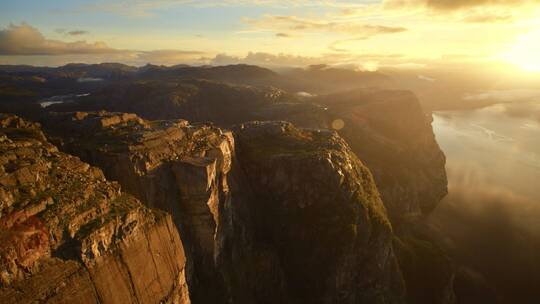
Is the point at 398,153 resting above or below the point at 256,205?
below

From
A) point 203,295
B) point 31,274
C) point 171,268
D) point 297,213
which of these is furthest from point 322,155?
point 31,274

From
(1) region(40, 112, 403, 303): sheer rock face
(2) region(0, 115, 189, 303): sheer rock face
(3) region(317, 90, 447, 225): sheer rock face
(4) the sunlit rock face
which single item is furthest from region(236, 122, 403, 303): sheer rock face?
(3) region(317, 90, 447, 225): sheer rock face

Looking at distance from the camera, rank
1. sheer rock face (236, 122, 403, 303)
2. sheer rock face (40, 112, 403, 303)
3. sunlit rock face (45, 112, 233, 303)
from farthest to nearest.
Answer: sheer rock face (236, 122, 403, 303) → sheer rock face (40, 112, 403, 303) → sunlit rock face (45, 112, 233, 303)

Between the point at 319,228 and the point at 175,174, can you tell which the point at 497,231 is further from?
the point at 175,174

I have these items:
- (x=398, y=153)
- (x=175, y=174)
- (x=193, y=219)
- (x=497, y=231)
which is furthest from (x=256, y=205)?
(x=497, y=231)

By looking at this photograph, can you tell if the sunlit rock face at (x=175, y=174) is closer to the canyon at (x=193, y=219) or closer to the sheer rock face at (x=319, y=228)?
the canyon at (x=193, y=219)

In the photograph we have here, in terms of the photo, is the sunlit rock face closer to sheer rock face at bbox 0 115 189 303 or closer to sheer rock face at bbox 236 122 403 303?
sheer rock face at bbox 0 115 189 303
